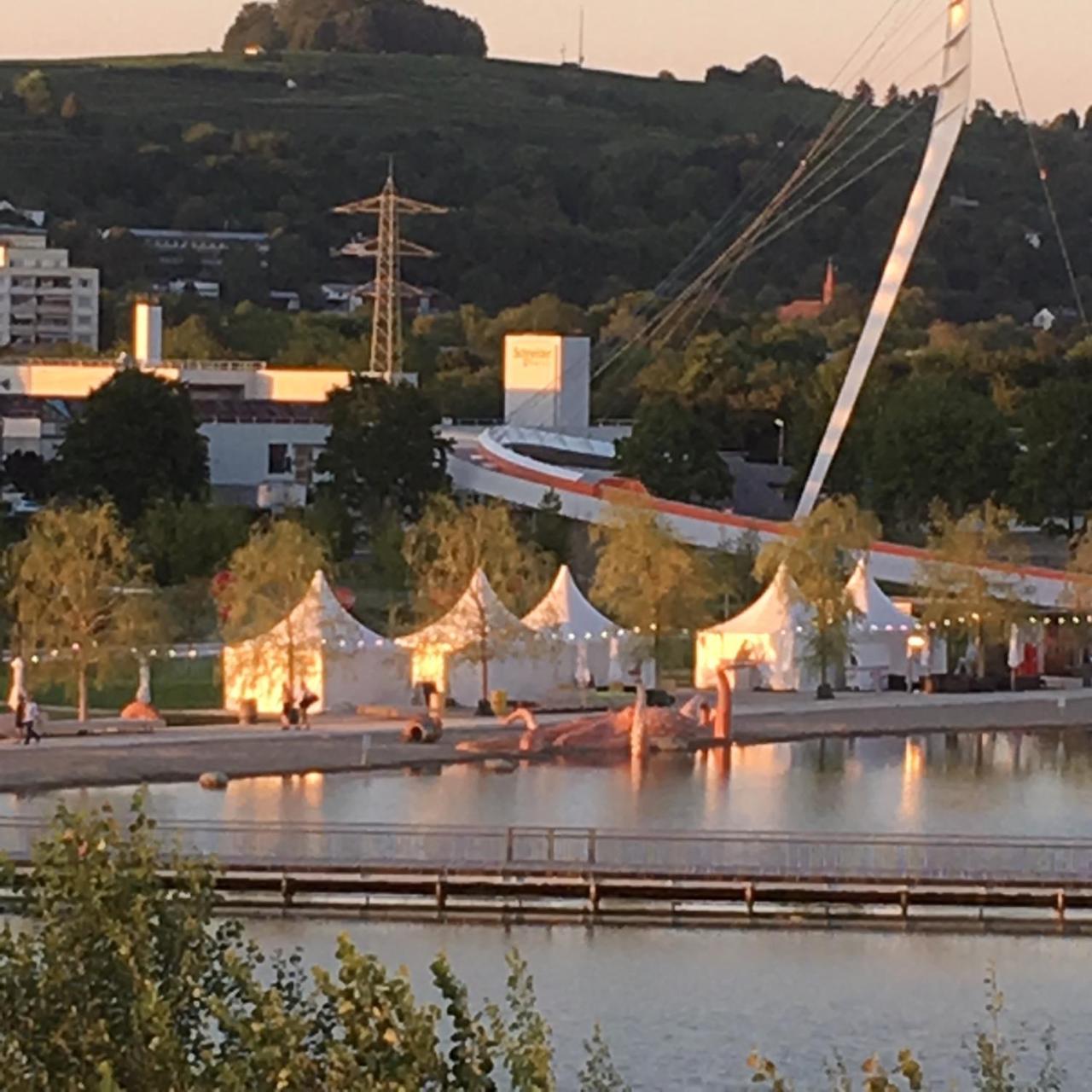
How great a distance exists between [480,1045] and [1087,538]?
2781cm

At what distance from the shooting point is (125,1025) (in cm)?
1133

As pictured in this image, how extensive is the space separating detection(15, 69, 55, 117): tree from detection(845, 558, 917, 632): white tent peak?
3443 inches

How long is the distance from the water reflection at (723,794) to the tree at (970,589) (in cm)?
511

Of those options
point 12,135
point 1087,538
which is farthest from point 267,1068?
point 12,135

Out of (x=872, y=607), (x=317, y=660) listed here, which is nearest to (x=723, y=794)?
(x=317, y=660)

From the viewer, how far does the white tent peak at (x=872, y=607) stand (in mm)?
33719

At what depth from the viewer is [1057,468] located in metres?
45.5

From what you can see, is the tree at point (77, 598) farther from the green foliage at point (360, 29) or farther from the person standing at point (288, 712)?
the green foliage at point (360, 29)

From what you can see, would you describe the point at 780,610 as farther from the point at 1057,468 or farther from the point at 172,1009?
the point at 172,1009

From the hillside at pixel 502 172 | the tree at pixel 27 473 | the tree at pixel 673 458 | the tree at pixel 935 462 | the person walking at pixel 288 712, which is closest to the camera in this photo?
the person walking at pixel 288 712

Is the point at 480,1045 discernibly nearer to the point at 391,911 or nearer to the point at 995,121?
the point at 391,911

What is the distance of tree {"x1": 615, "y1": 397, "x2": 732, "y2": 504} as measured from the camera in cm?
4894

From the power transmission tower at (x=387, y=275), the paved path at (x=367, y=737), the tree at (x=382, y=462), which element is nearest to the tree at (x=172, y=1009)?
the paved path at (x=367, y=737)

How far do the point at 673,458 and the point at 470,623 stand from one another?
1888 cm
